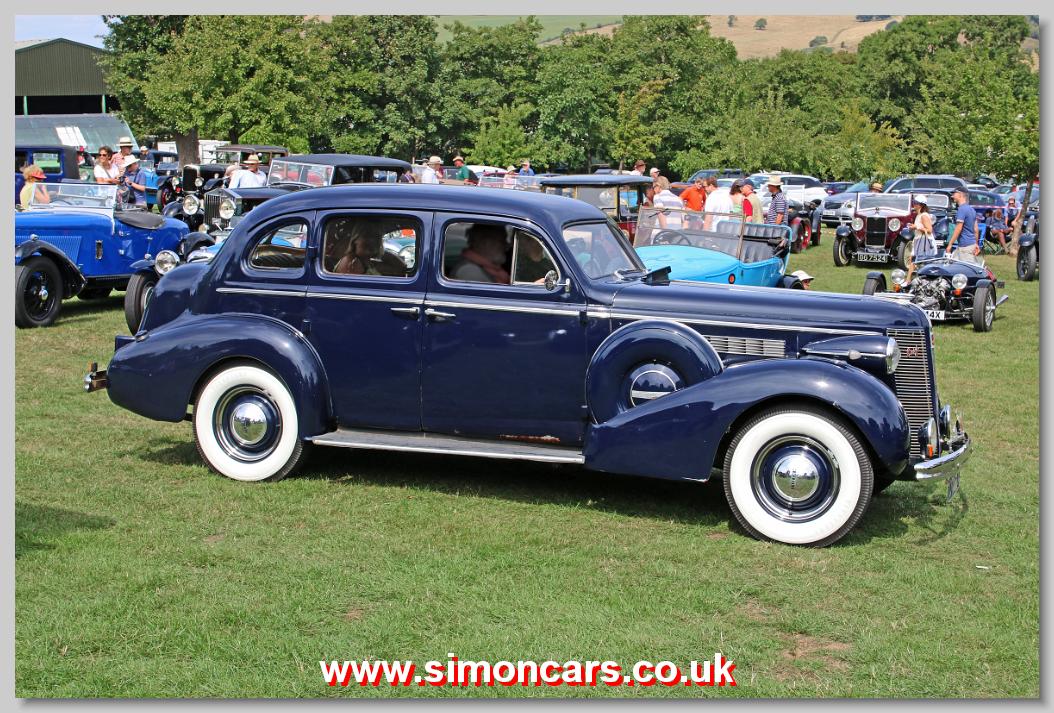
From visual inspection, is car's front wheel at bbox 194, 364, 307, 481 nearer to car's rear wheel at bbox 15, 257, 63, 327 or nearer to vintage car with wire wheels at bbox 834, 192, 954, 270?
car's rear wheel at bbox 15, 257, 63, 327

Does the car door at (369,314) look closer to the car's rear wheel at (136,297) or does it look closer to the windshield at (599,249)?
the windshield at (599,249)

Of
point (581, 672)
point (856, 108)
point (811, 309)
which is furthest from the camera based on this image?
point (856, 108)

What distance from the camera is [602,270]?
6.99m

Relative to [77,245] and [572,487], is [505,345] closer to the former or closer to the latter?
[572,487]

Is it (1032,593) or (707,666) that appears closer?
(707,666)

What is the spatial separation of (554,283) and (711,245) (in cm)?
676

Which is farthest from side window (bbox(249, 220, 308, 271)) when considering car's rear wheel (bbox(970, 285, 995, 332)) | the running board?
car's rear wheel (bbox(970, 285, 995, 332))

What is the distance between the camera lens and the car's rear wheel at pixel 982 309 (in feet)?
48.5

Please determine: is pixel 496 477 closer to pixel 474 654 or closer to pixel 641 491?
pixel 641 491

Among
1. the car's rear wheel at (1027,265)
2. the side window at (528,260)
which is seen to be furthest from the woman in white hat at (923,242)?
the side window at (528,260)

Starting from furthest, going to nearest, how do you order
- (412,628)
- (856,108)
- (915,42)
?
(915,42) < (856,108) < (412,628)

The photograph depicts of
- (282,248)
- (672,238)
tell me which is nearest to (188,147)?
(672,238)

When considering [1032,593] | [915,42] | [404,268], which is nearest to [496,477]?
[404,268]

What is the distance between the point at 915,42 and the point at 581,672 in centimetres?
7764
